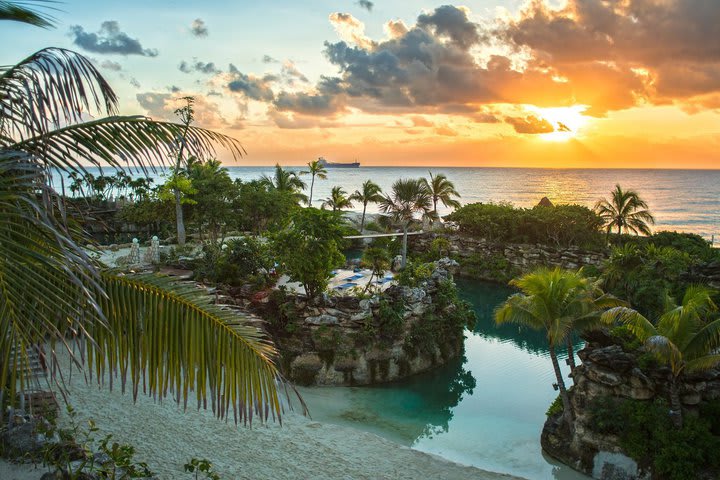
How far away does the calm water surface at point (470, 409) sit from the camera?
14594 millimetres

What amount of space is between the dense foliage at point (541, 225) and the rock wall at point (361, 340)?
1903 cm

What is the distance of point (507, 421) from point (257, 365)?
14008 millimetres

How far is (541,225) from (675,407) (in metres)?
25.0

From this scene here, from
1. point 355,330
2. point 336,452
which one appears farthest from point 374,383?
point 336,452

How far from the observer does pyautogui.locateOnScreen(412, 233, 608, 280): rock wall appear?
34969 mm

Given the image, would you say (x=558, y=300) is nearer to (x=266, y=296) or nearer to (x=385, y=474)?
(x=385, y=474)

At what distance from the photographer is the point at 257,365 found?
179 inches

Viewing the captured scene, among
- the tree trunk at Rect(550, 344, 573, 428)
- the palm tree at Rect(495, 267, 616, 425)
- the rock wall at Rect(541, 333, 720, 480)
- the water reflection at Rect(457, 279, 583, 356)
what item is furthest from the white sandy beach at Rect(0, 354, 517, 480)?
the water reflection at Rect(457, 279, 583, 356)

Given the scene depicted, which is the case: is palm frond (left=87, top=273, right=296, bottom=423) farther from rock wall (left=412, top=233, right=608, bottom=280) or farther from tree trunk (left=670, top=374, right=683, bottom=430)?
rock wall (left=412, top=233, right=608, bottom=280)

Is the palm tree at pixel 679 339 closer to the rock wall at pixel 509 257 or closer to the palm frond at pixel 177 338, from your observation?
the palm frond at pixel 177 338

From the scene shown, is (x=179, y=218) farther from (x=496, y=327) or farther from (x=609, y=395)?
(x=609, y=395)

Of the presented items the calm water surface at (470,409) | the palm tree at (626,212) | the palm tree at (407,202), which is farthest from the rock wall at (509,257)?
the calm water surface at (470,409)

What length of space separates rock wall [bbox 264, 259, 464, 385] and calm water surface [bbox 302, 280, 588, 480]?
59cm

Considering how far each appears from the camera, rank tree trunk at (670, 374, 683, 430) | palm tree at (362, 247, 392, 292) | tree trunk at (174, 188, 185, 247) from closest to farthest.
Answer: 1. tree trunk at (670, 374, 683, 430)
2. palm tree at (362, 247, 392, 292)
3. tree trunk at (174, 188, 185, 247)
